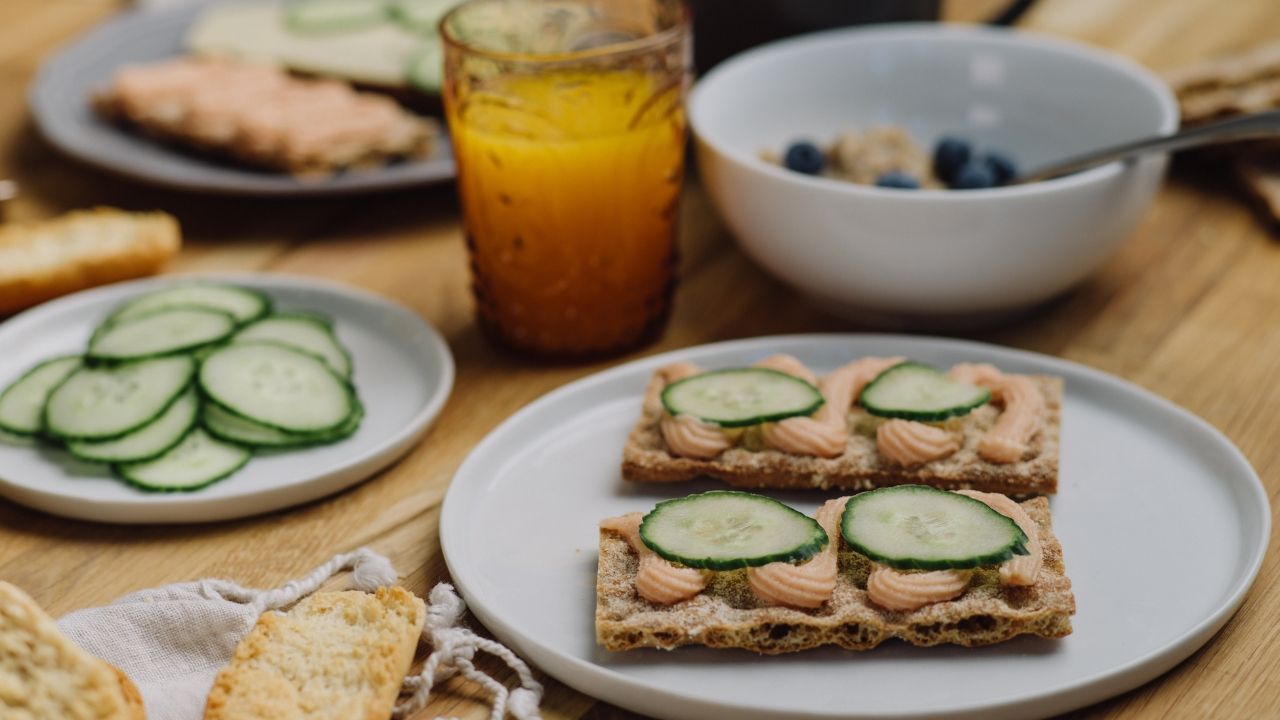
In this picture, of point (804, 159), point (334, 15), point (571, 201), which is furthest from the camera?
point (334, 15)

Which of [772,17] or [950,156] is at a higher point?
[772,17]

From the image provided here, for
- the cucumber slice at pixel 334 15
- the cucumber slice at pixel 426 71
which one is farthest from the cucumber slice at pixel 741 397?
the cucumber slice at pixel 334 15

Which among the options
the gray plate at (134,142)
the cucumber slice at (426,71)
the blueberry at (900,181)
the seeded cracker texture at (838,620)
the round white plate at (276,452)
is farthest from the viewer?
the cucumber slice at (426,71)

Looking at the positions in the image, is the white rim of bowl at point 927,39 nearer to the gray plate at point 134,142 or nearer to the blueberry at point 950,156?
the blueberry at point 950,156

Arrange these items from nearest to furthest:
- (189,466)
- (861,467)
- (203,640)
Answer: (203,640), (861,467), (189,466)

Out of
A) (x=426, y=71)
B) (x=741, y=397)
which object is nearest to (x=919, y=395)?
(x=741, y=397)

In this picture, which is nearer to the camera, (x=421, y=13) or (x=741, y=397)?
(x=741, y=397)

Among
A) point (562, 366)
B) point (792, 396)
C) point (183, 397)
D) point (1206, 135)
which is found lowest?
point (562, 366)

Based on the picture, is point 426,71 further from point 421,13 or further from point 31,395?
point 31,395
